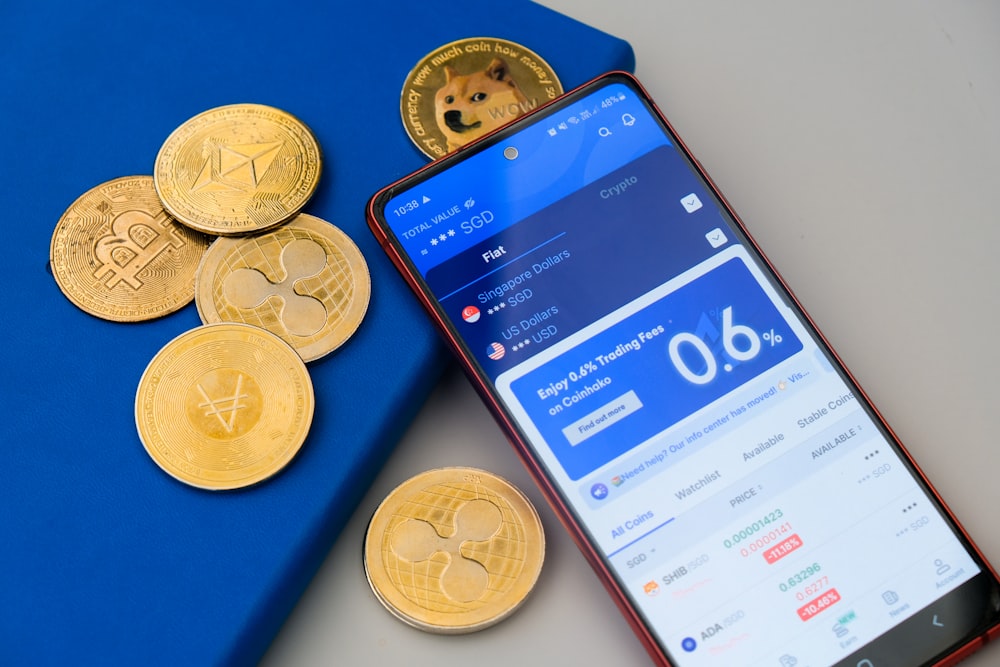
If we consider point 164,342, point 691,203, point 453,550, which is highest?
point 164,342

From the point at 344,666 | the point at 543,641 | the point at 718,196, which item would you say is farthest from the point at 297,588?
the point at 718,196

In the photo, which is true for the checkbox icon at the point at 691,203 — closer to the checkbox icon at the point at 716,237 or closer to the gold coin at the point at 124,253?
the checkbox icon at the point at 716,237

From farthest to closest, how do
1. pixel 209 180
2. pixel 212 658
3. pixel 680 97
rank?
pixel 680 97, pixel 209 180, pixel 212 658

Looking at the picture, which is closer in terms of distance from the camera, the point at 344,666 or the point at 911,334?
the point at 344,666

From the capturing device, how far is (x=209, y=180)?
0.66 meters

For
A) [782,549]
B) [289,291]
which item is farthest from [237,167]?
[782,549]

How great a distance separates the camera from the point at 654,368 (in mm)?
624

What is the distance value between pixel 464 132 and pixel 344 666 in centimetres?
38

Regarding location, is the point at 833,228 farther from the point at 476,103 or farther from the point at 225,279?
the point at 225,279

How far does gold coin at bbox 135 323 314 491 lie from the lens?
60 centimetres

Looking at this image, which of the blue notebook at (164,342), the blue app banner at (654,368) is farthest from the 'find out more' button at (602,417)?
the blue notebook at (164,342)

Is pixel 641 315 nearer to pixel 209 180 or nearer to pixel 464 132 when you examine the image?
pixel 464 132

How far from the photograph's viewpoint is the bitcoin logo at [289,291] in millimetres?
634

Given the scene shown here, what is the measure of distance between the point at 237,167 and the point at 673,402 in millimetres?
345
